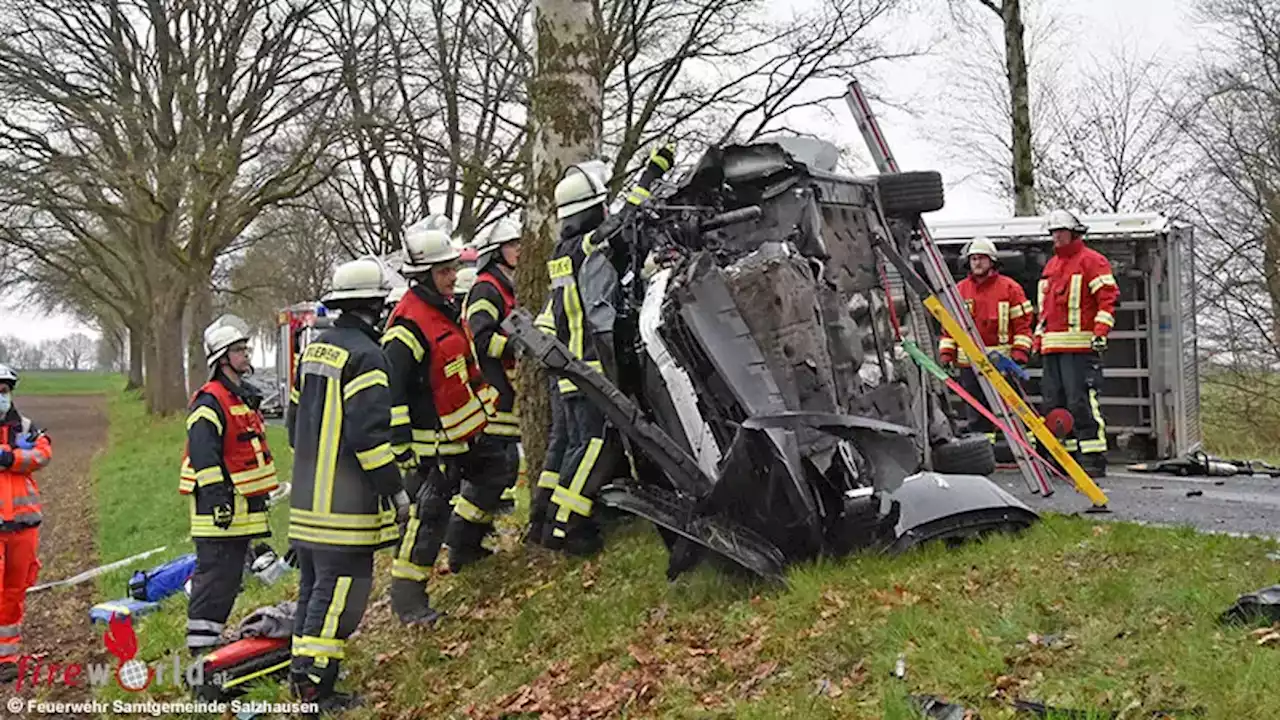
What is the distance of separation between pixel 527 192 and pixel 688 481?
3.22 m

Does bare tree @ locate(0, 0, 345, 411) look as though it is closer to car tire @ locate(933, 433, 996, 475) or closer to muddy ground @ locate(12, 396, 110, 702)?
muddy ground @ locate(12, 396, 110, 702)

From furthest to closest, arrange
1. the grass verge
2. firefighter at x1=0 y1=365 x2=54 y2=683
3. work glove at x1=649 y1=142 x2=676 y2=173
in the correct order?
1. firefighter at x1=0 y1=365 x2=54 y2=683
2. work glove at x1=649 y1=142 x2=676 y2=173
3. the grass verge

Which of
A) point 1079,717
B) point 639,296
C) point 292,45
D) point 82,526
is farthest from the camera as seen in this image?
point 292,45

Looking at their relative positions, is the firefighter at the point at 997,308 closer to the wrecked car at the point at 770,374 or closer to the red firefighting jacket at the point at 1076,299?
the red firefighting jacket at the point at 1076,299

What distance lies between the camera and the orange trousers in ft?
23.4

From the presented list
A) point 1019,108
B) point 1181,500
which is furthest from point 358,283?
point 1019,108

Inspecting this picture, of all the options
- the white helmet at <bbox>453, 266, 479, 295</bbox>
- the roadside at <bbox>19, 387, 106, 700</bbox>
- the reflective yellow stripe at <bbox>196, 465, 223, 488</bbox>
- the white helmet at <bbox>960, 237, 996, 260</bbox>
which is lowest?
the roadside at <bbox>19, 387, 106, 700</bbox>

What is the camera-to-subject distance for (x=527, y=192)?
7910 mm

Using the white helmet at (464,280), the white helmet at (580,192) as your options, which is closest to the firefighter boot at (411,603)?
the white helmet at (580,192)

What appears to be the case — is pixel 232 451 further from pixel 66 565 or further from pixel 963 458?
pixel 66 565

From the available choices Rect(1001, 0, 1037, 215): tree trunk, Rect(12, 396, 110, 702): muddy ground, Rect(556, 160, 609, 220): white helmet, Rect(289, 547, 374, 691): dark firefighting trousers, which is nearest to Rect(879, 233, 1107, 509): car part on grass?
Rect(556, 160, 609, 220): white helmet

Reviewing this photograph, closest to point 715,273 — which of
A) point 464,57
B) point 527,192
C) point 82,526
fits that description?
point 527,192

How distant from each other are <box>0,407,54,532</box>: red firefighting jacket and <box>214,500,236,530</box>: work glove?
1.84m

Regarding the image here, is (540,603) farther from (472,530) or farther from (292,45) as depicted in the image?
(292,45)
